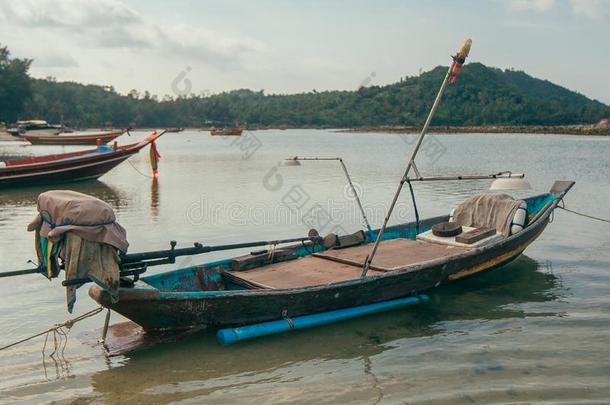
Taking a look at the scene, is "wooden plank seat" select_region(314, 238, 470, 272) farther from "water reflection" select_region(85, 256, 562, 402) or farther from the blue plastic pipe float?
"water reflection" select_region(85, 256, 562, 402)

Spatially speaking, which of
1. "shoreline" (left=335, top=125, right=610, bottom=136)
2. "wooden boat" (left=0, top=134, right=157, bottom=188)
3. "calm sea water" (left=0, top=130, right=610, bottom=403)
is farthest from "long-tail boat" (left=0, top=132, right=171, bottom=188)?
"shoreline" (left=335, top=125, right=610, bottom=136)

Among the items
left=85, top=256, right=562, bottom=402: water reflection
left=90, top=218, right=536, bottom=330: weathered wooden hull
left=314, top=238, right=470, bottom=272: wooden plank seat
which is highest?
left=314, top=238, right=470, bottom=272: wooden plank seat

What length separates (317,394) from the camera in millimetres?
5645

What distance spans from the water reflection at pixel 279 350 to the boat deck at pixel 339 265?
629mm

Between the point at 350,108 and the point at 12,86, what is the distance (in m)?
87.5

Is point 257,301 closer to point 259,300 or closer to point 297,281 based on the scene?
point 259,300

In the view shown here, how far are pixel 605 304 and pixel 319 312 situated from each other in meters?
4.39

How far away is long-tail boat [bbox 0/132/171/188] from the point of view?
20828 mm

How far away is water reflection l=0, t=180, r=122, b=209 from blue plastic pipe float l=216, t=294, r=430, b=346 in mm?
12514

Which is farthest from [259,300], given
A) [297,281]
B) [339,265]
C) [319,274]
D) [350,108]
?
[350,108]

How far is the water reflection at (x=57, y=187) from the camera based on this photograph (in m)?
18.5

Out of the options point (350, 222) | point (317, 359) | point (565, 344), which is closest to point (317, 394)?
point (317, 359)

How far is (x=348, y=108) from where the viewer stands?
138m

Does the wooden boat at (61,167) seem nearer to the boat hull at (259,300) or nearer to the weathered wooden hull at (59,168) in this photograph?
the weathered wooden hull at (59,168)
